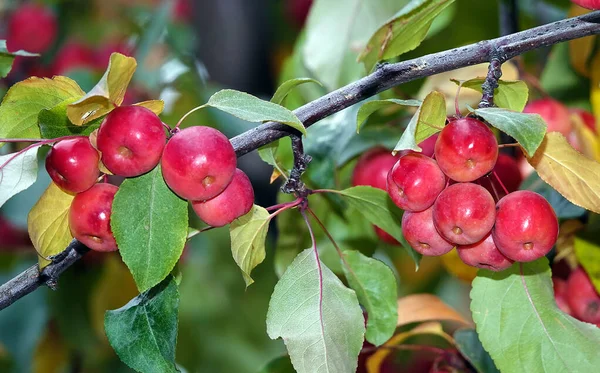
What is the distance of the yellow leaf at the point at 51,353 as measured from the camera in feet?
3.48

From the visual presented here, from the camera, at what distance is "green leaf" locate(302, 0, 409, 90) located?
804mm

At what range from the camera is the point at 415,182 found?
438 mm

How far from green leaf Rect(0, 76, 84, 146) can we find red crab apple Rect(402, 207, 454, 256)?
0.72 ft

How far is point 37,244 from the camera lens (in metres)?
0.46

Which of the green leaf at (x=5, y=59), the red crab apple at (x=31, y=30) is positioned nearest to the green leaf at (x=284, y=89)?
the green leaf at (x=5, y=59)

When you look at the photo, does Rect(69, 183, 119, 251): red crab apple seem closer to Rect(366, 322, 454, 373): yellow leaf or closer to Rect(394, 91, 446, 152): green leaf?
Rect(394, 91, 446, 152): green leaf

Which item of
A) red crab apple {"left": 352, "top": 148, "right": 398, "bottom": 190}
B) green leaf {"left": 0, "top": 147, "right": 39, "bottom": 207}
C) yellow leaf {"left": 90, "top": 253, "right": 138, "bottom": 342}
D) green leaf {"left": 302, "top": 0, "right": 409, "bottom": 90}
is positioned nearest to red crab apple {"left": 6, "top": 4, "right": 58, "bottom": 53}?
yellow leaf {"left": 90, "top": 253, "right": 138, "bottom": 342}

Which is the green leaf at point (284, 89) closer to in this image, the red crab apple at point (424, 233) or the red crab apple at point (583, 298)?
the red crab apple at point (424, 233)

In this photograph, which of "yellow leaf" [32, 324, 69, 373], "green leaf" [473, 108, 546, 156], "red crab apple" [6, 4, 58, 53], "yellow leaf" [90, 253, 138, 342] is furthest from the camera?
"red crab apple" [6, 4, 58, 53]

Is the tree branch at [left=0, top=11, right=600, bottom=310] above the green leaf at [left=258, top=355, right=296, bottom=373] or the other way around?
above

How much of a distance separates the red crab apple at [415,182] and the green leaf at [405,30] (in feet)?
0.41

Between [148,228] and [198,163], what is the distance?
0.05 meters

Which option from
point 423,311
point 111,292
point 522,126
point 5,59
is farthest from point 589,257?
point 111,292

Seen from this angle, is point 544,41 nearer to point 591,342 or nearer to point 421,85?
point 591,342
